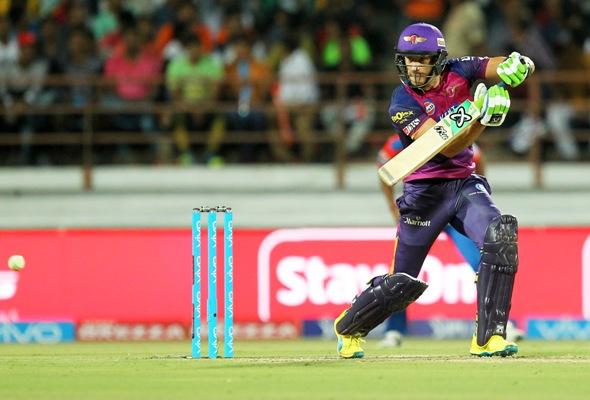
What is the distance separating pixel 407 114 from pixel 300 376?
5.57 feet

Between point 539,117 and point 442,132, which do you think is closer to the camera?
point 442,132

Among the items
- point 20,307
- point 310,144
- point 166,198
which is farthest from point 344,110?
point 20,307

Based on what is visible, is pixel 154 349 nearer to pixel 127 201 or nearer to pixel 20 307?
pixel 20 307

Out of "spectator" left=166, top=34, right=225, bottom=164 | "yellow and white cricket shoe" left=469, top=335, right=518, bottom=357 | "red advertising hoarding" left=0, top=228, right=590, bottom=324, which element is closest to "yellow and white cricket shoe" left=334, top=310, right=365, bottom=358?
"yellow and white cricket shoe" left=469, top=335, right=518, bottom=357

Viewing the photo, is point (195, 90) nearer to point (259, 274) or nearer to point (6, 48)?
point (6, 48)

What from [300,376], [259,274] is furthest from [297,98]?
[300,376]

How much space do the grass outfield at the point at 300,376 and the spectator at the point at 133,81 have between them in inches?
208

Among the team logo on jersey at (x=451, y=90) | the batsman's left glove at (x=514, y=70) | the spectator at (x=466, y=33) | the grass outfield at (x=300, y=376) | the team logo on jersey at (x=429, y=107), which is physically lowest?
the grass outfield at (x=300, y=376)

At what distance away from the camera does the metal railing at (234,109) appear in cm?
1406

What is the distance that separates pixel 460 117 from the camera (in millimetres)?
7797

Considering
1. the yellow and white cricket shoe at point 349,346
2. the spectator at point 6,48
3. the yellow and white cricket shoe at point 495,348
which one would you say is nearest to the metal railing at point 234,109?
the spectator at point 6,48

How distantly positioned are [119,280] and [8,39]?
3.62 m

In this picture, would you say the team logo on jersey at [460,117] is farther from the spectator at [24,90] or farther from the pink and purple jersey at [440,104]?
the spectator at [24,90]

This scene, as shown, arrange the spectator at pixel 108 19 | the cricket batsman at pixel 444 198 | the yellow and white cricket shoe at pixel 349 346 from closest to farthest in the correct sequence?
the cricket batsman at pixel 444 198 → the yellow and white cricket shoe at pixel 349 346 → the spectator at pixel 108 19
